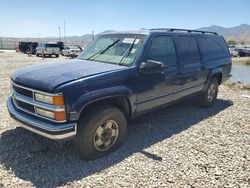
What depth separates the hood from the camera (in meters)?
3.81

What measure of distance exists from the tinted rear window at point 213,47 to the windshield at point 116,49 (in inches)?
96.1

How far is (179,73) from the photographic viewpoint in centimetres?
564

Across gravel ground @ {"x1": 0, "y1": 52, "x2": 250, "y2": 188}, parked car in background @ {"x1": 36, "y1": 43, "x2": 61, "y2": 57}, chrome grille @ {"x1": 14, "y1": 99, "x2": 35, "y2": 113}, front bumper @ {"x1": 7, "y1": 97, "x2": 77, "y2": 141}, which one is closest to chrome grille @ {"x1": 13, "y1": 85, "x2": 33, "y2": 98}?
chrome grille @ {"x1": 14, "y1": 99, "x2": 35, "y2": 113}

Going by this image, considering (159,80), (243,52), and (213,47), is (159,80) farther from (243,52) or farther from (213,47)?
(243,52)

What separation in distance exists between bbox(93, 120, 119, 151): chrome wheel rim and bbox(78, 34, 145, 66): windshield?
1085mm

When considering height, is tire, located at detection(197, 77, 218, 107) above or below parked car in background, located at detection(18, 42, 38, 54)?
below

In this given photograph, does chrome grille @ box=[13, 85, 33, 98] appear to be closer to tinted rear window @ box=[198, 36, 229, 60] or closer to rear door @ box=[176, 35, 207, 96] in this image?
rear door @ box=[176, 35, 207, 96]

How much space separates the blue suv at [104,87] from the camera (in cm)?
376

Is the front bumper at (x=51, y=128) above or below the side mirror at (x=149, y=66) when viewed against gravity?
below

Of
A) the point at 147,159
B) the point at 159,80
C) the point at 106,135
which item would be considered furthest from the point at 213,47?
the point at 106,135

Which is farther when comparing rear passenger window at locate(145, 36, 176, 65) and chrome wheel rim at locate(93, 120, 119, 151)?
rear passenger window at locate(145, 36, 176, 65)

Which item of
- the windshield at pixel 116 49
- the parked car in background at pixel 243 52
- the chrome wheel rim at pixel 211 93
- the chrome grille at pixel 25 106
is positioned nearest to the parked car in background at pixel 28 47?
the parked car in background at pixel 243 52

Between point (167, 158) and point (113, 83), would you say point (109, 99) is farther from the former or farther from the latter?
point (167, 158)

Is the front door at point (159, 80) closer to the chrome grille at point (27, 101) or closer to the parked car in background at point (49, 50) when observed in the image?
the chrome grille at point (27, 101)
